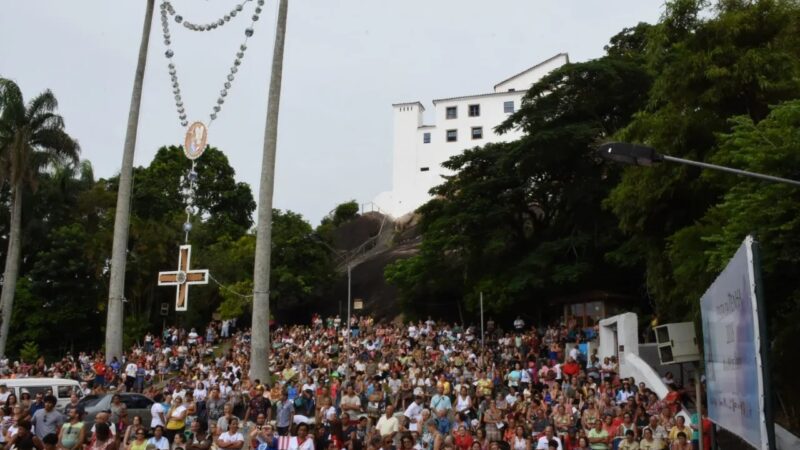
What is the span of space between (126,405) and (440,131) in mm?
50938

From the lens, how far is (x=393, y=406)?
743 inches

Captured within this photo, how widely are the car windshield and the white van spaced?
684 mm

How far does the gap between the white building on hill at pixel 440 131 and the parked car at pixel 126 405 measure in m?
47.6

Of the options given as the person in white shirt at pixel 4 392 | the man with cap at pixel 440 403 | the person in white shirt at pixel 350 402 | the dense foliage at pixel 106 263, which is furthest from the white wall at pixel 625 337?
the dense foliage at pixel 106 263

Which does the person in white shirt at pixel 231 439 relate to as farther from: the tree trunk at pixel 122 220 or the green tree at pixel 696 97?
the tree trunk at pixel 122 220

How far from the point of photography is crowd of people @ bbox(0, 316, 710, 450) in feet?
48.9

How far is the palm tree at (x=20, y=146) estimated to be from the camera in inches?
1628

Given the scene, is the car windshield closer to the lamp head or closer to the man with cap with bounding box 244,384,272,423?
the man with cap with bounding box 244,384,272,423

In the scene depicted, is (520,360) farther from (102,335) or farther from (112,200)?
(112,200)

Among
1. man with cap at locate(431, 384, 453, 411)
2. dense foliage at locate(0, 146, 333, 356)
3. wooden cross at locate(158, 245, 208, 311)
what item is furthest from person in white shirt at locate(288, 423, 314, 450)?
dense foliage at locate(0, 146, 333, 356)

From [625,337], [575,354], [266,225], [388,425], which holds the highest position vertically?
[266,225]

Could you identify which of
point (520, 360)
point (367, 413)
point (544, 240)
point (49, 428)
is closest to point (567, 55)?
point (544, 240)

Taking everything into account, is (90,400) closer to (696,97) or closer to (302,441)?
(302,441)

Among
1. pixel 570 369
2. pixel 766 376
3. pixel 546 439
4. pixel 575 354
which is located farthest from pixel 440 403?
pixel 766 376
